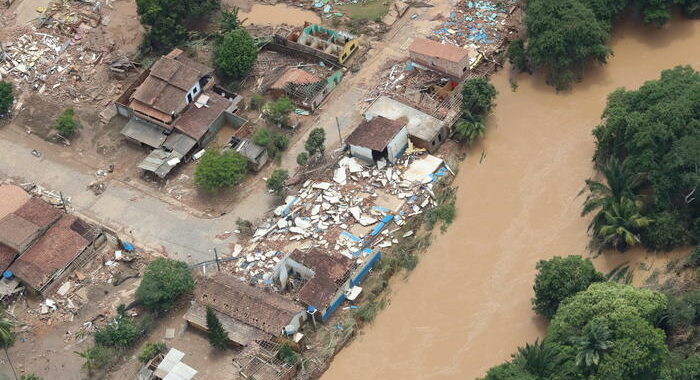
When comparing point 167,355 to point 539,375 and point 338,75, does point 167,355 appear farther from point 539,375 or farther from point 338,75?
point 338,75

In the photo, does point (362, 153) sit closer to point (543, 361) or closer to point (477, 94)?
point (477, 94)

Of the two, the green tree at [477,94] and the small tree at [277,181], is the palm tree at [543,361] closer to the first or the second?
the green tree at [477,94]

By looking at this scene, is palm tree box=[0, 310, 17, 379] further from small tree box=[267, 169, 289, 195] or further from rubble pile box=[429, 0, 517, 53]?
rubble pile box=[429, 0, 517, 53]

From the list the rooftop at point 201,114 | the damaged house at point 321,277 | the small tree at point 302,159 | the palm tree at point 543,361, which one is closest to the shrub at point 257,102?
the rooftop at point 201,114

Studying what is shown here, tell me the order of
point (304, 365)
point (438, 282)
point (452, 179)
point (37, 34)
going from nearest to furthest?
point (304, 365) → point (438, 282) → point (452, 179) → point (37, 34)

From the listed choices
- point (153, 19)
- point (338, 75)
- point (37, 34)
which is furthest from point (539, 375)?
point (37, 34)
